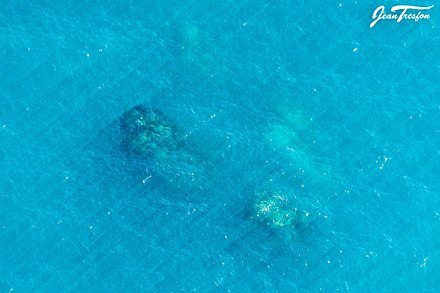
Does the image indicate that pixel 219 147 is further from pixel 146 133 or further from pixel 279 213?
pixel 279 213

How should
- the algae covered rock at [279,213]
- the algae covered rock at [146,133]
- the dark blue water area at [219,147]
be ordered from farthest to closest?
the algae covered rock at [146,133]
the algae covered rock at [279,213]
the dark blue water area at [219,147]

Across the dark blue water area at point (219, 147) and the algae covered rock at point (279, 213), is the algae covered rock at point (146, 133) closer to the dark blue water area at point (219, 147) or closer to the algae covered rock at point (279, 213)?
the dark blue water area at point (219, 147)

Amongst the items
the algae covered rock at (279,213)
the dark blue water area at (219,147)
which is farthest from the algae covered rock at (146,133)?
the algae covered rock at (279,213)

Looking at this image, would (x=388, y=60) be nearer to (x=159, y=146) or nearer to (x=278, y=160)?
(x=278, y=160)

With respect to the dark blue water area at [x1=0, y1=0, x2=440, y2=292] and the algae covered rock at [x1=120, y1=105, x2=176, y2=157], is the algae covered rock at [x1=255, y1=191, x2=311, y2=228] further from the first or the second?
the algae covered rock at [x1=120, y1=105, x2=176, y2=157]

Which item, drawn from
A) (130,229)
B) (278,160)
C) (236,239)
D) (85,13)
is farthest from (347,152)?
(85,13)
